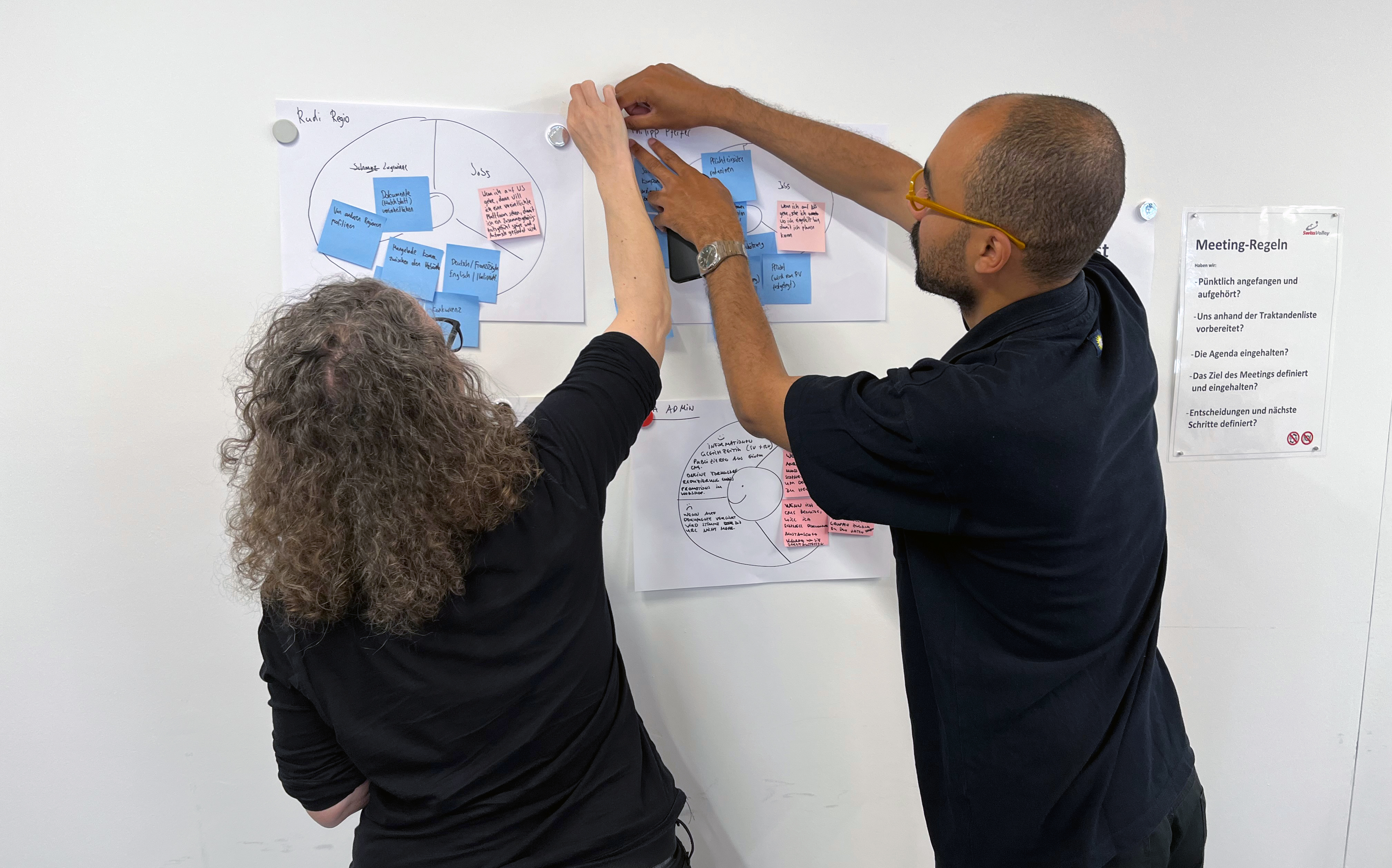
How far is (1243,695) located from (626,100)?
5.66 feet

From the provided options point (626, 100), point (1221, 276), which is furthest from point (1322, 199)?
point (626, 100)

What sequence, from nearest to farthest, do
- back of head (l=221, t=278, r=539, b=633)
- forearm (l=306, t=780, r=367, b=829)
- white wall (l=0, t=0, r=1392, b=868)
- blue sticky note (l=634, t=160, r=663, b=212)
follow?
1. back of head (l=221, t=278, r=539, b=633)
2. forearm (l=306, t=780, r=367, b=829)
3. white wall (l=0, t=0, r=1392, b=868)
4. blue sticky note (l=634, t=160, r=663, b=212)

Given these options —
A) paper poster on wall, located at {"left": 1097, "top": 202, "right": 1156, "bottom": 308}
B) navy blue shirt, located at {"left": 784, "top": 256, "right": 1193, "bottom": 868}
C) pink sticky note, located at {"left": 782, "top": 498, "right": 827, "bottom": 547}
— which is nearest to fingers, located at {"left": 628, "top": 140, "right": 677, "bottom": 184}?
navy blue shirt, located at {"left": 784, "top": 256, "right": 1193, "bottom": 868}

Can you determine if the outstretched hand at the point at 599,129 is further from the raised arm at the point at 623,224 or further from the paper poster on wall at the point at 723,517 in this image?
the paper poster on wall at the point at 723,517

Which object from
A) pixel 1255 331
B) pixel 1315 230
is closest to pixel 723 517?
pixel 1255 331

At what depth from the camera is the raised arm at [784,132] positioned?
1.23 m

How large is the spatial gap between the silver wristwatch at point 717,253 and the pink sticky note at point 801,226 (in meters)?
0.16

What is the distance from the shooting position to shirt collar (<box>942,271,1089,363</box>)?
101 cm

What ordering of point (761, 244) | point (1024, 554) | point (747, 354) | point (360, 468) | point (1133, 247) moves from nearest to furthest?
point (360, 468) < point (1024, 554) < point (747, 354) < point (761, 244) < point (1133, 247)

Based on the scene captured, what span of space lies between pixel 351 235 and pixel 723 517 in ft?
2.58

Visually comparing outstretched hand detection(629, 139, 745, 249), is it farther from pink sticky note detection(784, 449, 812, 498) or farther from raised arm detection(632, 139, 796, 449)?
pink sticky note detection(784, 449, 812, 498)

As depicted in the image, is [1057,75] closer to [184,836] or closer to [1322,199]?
[1322,199]

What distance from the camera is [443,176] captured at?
1240 mm

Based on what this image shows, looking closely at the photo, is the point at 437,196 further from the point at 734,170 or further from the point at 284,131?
the point at 734,170
